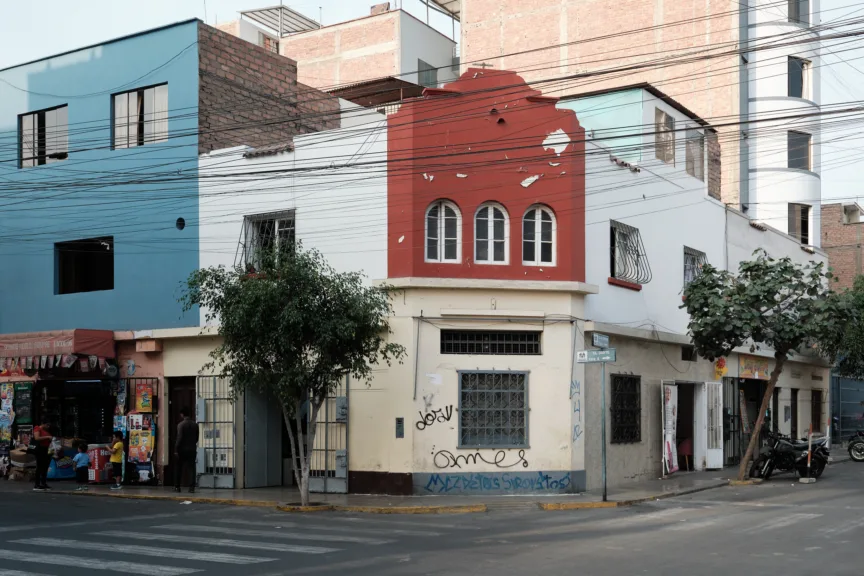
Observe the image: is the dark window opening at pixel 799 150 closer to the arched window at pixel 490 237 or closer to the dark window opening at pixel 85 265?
the arched window at pixel 490 237

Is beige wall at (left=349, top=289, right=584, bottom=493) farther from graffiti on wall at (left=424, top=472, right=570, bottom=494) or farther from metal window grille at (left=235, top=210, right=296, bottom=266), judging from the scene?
metal window grille at (left=235, top=210, right=296, bottom=266)

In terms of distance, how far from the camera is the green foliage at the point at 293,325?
17.7 m

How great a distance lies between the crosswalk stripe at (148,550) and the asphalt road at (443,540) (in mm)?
26

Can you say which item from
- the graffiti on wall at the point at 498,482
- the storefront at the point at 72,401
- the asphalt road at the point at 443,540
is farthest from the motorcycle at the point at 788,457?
the storefront at the point at 72,401

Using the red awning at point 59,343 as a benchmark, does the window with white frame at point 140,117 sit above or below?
above

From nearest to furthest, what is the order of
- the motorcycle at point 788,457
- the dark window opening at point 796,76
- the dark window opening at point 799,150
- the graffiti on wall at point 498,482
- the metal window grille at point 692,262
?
the graffiti on wall at point 498,482, the motorcycle at point 788,457, the metal window grille at point 692,262, the dark window opening at point 796,76, the dark window opening at point 799,150

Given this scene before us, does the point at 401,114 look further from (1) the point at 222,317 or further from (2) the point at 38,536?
(2) the point at 38,536

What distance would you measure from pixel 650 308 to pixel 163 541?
563 inches

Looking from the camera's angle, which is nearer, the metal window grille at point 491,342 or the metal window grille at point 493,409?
the metal window grille at point 493,409

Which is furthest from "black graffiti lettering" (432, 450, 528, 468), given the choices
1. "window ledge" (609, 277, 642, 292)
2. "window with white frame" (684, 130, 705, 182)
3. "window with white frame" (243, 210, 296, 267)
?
"window with white frame" (684, 130, 705, 182)

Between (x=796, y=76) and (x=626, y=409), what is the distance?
21.9 metres

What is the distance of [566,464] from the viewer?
20.1 m

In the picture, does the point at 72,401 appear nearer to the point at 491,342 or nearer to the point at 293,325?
the point at 293,325

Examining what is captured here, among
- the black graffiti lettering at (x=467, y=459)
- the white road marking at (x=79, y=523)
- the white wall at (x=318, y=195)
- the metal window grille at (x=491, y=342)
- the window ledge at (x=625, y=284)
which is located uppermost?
the white wall at (x=318, y=195)
